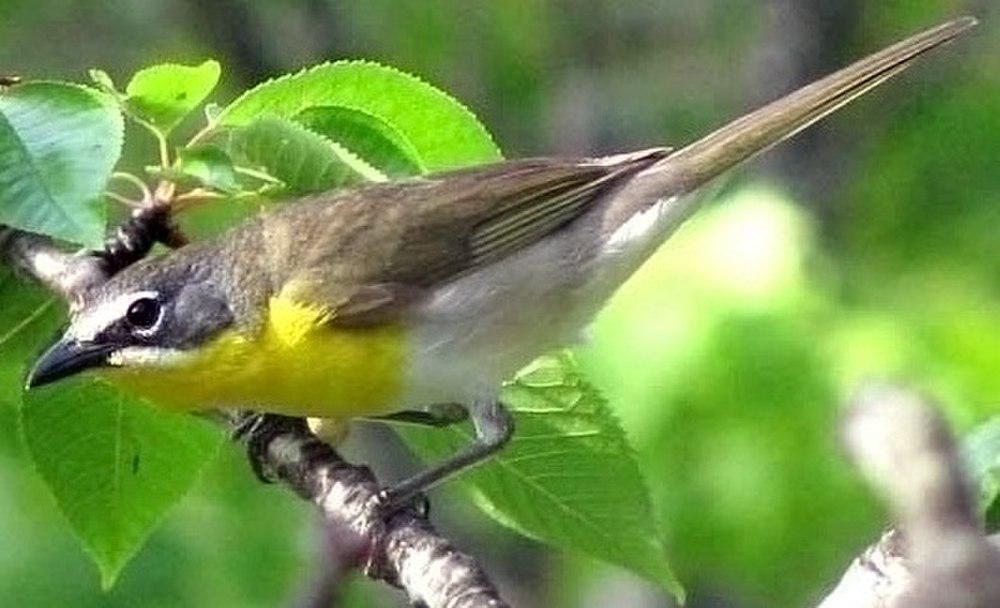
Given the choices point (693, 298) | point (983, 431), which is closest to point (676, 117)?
point (693, 298)

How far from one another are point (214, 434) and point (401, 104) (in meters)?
0.63

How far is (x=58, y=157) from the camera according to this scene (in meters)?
2.65

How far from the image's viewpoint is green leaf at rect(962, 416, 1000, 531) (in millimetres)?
2145

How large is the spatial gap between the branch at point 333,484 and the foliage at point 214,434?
0.12 meters

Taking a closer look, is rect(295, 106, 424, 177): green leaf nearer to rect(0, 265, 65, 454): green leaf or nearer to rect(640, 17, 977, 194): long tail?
rect(0, 265, 65, 454): green leaf

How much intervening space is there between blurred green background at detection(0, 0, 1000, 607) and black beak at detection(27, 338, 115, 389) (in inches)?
67.4

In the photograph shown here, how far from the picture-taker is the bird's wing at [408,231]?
3645 millimetres

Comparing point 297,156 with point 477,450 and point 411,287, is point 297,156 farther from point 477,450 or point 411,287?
point 411,287

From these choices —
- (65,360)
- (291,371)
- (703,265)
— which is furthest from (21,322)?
(703,265)

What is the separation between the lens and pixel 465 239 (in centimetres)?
388

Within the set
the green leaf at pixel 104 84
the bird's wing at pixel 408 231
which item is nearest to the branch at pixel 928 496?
the green leaf at pixel 104 84

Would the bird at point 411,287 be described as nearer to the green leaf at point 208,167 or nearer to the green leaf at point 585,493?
the green leaf at point 585,493

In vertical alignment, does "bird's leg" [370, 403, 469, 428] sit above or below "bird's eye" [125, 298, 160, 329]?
below

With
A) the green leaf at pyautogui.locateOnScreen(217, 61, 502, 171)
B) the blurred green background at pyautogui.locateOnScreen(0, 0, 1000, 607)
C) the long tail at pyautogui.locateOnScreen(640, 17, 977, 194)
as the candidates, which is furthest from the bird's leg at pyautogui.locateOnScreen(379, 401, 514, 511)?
the blurred green background at pyautogui.locateOnScreen(0, 0, 1000, 607)
